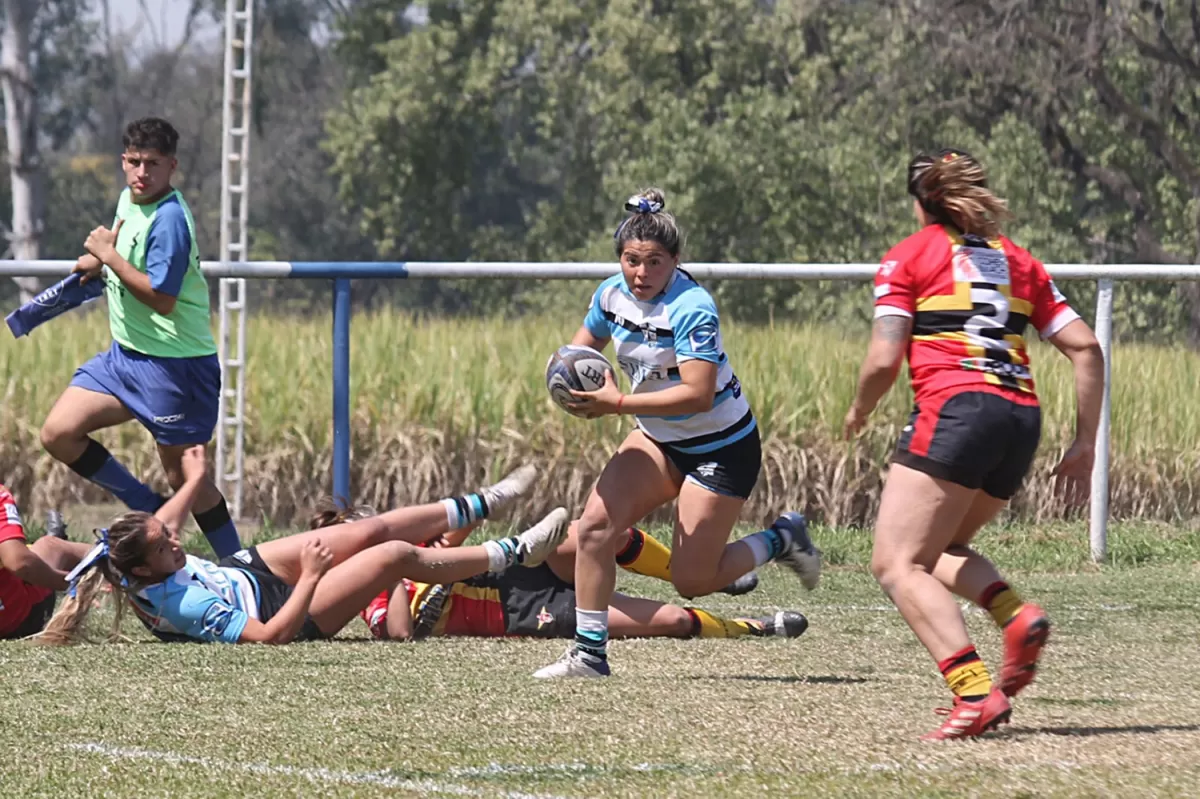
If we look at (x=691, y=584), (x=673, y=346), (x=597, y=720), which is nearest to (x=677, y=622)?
(x=691, y=584)

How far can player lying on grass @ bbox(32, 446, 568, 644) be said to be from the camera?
7074 mm

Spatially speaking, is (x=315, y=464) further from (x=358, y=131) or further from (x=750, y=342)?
(x=358, y=131)

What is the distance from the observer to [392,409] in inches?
464

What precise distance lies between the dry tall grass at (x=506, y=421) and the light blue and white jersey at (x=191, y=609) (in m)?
4.36

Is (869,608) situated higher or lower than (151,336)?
lower

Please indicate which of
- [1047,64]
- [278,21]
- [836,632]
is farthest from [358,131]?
[836,632]

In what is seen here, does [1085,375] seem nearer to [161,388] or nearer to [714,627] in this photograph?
[714,627]

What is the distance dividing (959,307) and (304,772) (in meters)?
2.19

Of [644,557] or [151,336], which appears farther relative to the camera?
[151,336]

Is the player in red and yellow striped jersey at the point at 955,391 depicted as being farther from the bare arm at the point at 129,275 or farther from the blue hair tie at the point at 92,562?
the bare arm at the point at 129,275

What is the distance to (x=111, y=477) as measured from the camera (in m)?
8.73

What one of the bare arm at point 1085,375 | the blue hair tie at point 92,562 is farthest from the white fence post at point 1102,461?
the blue hair tie at point 92,562

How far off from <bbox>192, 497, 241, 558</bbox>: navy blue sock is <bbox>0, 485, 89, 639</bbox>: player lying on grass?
2.94 ft

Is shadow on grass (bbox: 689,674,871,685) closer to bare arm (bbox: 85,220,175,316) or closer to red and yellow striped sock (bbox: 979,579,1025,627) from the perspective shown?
red and yellow striped sock (bbox: 979,579,1025,627)
